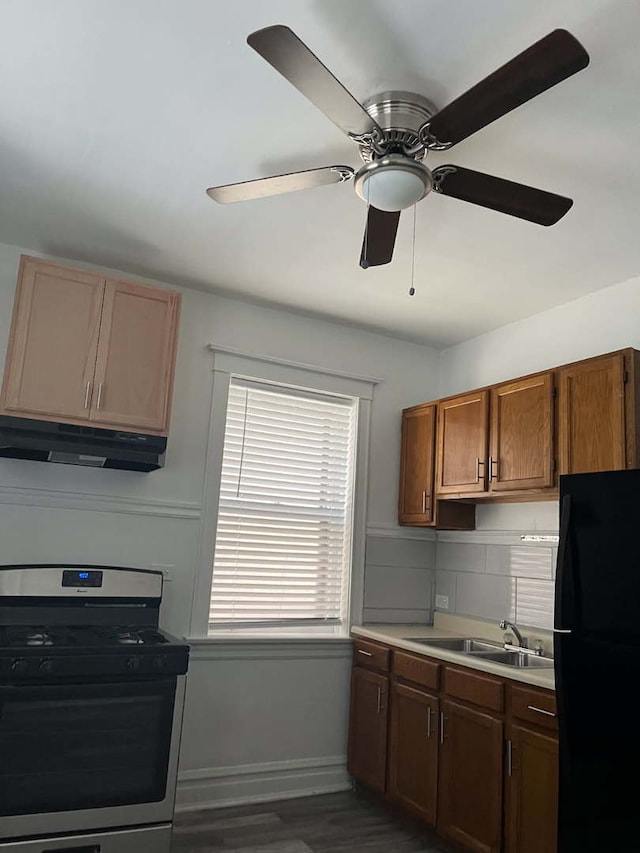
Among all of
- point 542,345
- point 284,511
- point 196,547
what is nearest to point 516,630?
point 284,511

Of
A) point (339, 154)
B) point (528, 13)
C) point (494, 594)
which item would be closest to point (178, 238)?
point (339, 154)

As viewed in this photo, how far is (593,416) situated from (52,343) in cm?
244

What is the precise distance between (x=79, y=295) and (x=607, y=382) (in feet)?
7.89

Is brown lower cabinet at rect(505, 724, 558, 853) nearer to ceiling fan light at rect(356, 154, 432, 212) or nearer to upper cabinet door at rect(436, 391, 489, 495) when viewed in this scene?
upper cabinet door at rect(436, 391, 489, 495)

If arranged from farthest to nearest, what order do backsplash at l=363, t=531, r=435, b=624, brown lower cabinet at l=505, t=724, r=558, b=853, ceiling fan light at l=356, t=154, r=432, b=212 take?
1. backsplash at l=363, t=531, r=435, b=624
2. brown lower cabinet at l=505, t=724, r=558, b=853
3. ceiling fan light at l=356, t=154, r=432, b=212

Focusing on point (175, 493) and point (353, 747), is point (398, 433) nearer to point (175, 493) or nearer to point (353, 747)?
point (175, 493)

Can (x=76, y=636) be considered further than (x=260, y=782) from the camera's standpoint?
No

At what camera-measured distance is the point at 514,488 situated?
11.2 ft

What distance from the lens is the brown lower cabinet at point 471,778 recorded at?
2.86 meters

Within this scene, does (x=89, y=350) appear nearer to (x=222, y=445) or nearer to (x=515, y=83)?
(x=222, y=445)

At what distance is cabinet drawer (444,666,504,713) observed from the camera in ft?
9.54

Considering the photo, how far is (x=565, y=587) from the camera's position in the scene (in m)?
2.51

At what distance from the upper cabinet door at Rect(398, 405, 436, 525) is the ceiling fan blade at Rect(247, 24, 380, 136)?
240 centimetres

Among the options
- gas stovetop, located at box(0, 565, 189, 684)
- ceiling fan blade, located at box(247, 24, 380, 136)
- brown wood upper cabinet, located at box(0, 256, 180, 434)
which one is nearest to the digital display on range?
gas stovetop, located at box(0, 565, 189, 684)
